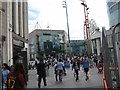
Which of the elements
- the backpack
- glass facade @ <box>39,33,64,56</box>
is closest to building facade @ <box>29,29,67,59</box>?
glass facade @ <box>39,33,64,56</box>

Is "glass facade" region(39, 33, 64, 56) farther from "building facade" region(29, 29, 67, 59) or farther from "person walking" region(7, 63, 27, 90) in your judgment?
"person walking" region(7, 63, 27, 90)

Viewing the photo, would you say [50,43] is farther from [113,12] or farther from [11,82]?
[11,82]

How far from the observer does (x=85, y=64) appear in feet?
36.6

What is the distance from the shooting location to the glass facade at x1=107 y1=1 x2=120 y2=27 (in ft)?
133

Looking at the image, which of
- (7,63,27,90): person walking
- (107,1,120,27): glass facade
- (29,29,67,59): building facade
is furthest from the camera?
(29,29,67,59): building facade

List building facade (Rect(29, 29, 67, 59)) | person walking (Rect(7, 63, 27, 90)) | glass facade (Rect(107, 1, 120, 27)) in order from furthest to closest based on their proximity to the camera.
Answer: building facade (Rect(29, 29, 67, 59)) → glass facade (Rect(107, 1, 120, 27)) → person walking (Rect(7, 63, 27, 90))

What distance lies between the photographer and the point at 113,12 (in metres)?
44.2

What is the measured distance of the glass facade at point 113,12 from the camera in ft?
133

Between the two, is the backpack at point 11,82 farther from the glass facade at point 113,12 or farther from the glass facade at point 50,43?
the glass facade at point 50,43

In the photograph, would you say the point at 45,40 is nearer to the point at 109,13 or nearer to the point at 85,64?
the point at 109,13

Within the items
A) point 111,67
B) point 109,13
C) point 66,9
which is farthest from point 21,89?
point 109,13

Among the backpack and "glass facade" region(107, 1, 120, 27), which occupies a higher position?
"glass facade" region(107, 1, 120, 27)

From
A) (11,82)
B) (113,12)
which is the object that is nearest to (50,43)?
(113,12)

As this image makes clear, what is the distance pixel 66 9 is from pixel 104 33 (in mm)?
32988
